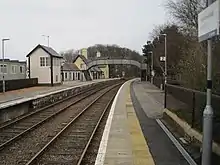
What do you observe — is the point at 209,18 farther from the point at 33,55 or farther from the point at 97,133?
the point at 33,55

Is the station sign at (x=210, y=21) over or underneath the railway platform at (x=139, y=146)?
over

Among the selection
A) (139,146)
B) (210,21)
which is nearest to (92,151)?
(139,146)

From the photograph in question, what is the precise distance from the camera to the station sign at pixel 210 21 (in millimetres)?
5805

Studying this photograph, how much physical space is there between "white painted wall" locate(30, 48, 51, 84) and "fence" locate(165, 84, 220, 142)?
143 ft

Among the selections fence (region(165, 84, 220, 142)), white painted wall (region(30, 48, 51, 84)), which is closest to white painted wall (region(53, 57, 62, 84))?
white painted wall (region(30, 48, 51, 84))

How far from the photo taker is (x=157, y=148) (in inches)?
417

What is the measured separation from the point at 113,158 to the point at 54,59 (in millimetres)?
51956

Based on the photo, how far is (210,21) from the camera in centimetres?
619

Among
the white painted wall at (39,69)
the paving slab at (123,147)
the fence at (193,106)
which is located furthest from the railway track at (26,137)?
the white painted wall at (39,69)

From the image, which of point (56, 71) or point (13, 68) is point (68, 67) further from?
point (56, 71)

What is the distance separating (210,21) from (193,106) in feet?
19.3

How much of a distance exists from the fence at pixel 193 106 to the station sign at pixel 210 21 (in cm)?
246

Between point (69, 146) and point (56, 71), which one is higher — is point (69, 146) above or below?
below

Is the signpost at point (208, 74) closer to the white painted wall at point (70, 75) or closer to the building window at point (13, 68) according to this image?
the building window at point (13, 68)
